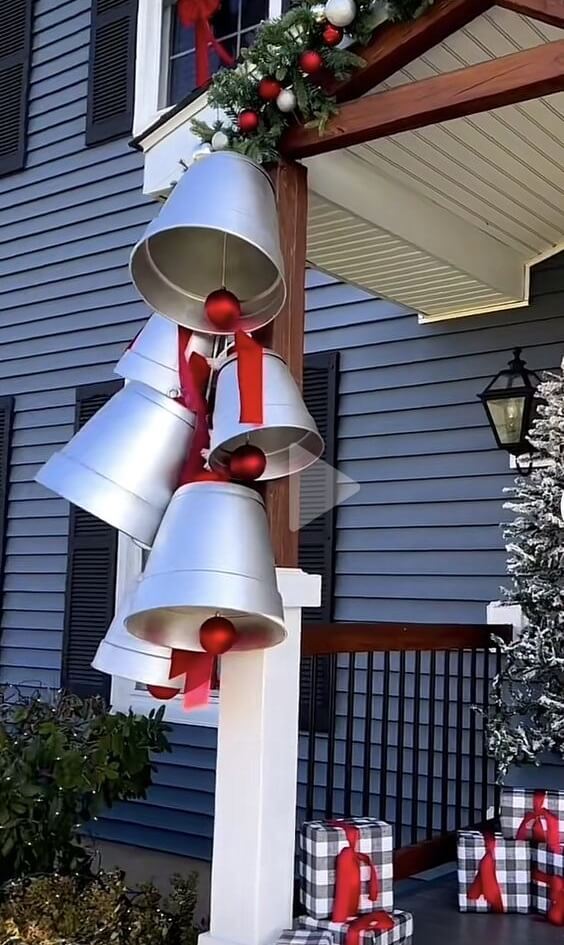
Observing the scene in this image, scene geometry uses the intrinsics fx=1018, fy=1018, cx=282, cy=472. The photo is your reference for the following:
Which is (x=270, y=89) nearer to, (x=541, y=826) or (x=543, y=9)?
(x=543, y=9)

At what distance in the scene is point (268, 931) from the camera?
2492mm

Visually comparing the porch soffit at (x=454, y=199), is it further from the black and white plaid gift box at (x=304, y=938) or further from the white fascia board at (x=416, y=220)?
the black and white plaid gift box at (x=304, y=938)

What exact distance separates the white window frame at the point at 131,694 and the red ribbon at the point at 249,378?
9.78ft

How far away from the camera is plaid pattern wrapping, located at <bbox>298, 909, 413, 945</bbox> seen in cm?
257

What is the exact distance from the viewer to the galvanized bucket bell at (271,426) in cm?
227

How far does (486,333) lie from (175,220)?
231cm

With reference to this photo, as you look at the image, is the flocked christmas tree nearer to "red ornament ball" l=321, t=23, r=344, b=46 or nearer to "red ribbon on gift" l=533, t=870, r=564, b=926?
"red ribbon on gift" l=533, t=870, r=564, b=926

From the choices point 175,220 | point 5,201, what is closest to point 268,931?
point 175,220

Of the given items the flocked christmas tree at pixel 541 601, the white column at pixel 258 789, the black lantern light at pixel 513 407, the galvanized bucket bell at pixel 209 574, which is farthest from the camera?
the black lantern light at pixel 513 407

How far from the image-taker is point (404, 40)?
2619mm

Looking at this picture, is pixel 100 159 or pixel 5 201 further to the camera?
pixel 5 201

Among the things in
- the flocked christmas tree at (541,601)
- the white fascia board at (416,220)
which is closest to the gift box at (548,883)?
the flocked christmas tree at (541,601)

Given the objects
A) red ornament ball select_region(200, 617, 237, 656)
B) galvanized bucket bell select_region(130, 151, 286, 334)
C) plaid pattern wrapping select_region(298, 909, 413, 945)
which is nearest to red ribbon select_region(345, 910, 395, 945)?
plaid pattern wrapping select_region(298, 909, 413, 945)

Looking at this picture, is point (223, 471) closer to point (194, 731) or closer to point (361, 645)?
point (361, 645)
